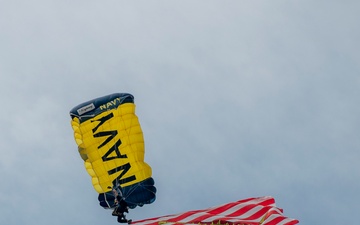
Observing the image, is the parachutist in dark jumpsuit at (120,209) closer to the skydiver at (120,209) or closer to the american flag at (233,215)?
the skydiver at (120,209)

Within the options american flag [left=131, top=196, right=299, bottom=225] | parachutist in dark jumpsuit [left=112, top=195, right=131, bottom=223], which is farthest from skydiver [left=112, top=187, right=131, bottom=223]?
american flag [left=131, top=196, right=299, bottom=225]

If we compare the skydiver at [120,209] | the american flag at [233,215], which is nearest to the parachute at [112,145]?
the skydiver at [120,209]

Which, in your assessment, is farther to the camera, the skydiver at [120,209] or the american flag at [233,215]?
the american flag at [233,215]

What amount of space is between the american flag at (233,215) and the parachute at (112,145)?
2.66m

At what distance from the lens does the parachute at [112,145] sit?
55.0 m

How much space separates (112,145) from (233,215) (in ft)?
24.4

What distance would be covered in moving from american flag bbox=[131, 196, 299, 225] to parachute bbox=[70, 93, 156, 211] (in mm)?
2663

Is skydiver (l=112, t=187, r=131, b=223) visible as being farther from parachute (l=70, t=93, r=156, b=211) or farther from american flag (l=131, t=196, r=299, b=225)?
american flag (l=131, t=196, r=299, b=225)

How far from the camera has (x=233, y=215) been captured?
190ft

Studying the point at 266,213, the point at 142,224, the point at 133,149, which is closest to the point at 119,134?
the point at 133,149

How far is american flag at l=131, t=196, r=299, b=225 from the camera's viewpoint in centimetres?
5681

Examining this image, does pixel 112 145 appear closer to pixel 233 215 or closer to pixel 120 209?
pixel 120 209

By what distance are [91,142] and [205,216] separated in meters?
7.07

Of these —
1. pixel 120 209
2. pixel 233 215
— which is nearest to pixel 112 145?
pixel 120 209
